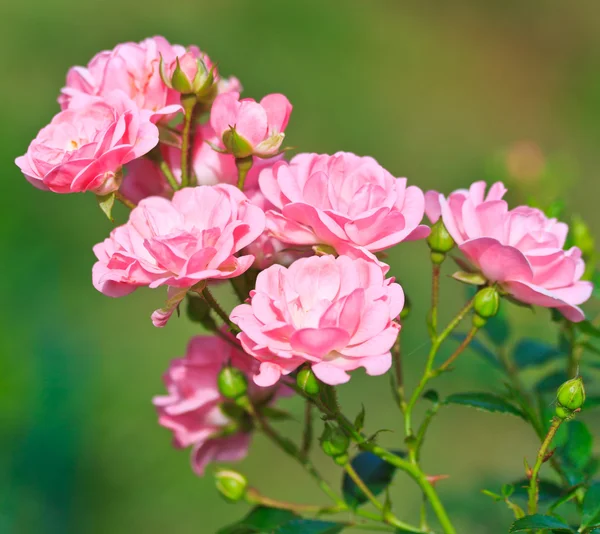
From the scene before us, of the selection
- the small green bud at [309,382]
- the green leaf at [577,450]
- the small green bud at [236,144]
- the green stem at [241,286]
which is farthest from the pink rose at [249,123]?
the green leaf at [577,450]

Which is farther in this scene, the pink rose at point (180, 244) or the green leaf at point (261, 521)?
the green leaf at point (261, 521)

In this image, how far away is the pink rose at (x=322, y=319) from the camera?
59 cm

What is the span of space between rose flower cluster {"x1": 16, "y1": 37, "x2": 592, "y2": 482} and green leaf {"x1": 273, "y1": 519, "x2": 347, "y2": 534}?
13 cm

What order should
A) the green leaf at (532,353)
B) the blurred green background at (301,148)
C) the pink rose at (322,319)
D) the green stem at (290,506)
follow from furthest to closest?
the blurred green background at (301,148), the green leaf at (532,353), the green stem at (290,506), the pink rose at (322,319)

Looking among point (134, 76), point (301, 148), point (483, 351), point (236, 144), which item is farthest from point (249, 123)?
point (301, 148)

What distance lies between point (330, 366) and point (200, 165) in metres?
0.29

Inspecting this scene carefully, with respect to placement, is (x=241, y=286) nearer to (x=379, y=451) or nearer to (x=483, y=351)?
(x=379, y=451)

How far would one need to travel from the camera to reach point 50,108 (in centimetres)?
312

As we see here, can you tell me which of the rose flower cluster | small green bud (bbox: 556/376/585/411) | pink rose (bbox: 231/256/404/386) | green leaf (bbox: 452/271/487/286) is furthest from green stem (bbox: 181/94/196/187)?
small green bud (bbox: 556/376/585/411)

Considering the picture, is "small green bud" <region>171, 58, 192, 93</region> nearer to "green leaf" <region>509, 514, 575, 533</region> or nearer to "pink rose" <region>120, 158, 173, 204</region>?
"pink rose" <region>120, 158, 173, 204</region>

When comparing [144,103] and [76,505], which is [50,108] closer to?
[76,505]

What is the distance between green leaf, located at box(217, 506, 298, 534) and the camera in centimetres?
77

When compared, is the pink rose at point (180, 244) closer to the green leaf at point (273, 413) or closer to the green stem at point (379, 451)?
the green stem at point (379, 451)

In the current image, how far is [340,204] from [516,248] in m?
0.15
